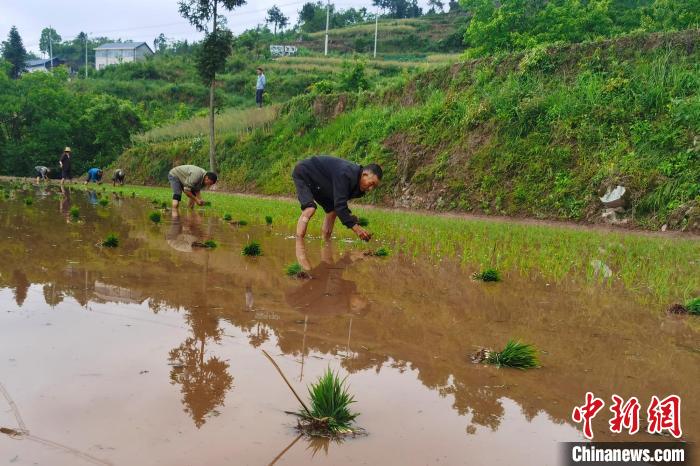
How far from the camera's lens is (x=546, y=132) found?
52.2ft

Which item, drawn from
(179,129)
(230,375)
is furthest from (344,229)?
(179,129)

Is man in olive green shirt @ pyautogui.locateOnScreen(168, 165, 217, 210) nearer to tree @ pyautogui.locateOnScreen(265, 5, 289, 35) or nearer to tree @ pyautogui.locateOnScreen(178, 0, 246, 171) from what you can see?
tree @ pyautogui.locateOnScreen(178, 0, 246, 171)

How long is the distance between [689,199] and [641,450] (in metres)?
11.7

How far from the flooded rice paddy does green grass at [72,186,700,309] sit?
16.4 inches

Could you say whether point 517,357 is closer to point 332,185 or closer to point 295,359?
point 295,359

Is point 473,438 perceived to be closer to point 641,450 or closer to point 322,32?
point 641,450

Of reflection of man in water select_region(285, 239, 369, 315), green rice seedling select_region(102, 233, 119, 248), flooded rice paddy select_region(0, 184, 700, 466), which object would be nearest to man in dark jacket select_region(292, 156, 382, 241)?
reflection of man in water select_region(285, 239, 369, 315)

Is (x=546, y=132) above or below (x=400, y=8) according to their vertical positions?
below

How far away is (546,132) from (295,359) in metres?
14.6

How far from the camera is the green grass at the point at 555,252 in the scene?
5.64m

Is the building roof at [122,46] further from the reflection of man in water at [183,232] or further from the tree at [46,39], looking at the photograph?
the reflection of man in water at [183,232]

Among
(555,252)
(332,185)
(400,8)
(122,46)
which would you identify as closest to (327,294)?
(332,185)

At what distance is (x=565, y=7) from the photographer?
35938 mm

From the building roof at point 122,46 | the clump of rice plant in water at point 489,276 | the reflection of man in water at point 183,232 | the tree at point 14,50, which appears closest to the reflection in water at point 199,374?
the clump of rice plant in water at point 489,276
